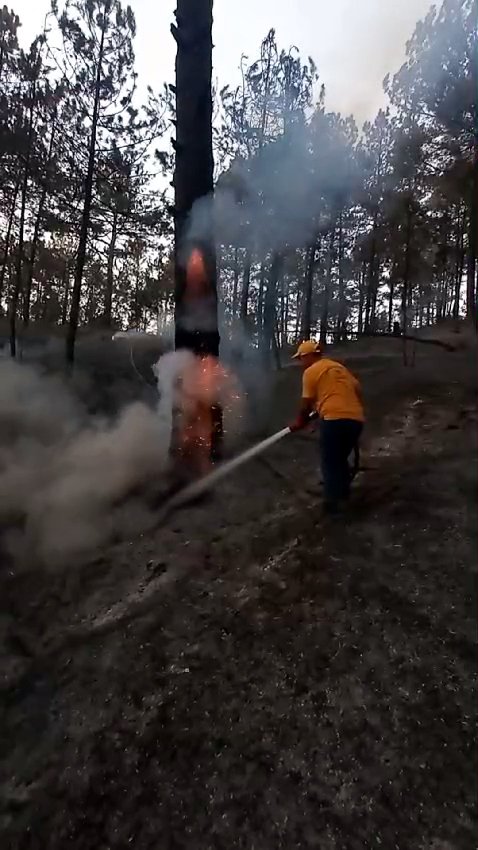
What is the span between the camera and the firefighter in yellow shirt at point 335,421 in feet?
14.8

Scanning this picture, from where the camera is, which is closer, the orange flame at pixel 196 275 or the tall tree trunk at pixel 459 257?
the orange flame at pixel 196 275

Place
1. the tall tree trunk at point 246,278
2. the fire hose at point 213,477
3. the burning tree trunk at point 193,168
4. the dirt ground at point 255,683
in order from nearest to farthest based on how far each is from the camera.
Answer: the dirt ground at point 255,683 < the fire hose at point 213,477 < the burning tree trunk at point 193,168 < the tall tree trunk at point 246,278

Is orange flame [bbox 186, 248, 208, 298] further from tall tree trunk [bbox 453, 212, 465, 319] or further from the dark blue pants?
tall tree trunk [bbox 453, 212, 465, 319]

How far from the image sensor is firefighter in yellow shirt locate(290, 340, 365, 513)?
4.51 meters

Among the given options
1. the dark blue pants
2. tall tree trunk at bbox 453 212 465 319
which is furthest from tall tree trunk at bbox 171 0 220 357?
tall tree trunk at bbox 453 212 465 319

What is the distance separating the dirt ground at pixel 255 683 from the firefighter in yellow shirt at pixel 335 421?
240 mm

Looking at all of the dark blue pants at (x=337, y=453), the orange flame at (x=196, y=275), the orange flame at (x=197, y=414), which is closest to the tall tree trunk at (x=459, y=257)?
the orange flame at (x=196, y=275)

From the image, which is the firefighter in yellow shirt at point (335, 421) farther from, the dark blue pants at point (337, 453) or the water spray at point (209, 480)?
the water spray at point (209, 480)

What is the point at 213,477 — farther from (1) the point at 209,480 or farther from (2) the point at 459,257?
(2) the point at 459,257

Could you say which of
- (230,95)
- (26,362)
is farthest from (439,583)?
(230,95)

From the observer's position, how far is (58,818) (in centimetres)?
249

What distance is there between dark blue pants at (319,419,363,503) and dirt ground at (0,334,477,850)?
0.70 ft

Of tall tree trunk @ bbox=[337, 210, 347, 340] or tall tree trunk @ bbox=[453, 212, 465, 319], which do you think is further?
tall tree trunk @ bbox=[337, 210, 347, 340]

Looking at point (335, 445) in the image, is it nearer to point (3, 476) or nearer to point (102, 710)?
point (102, 710)
